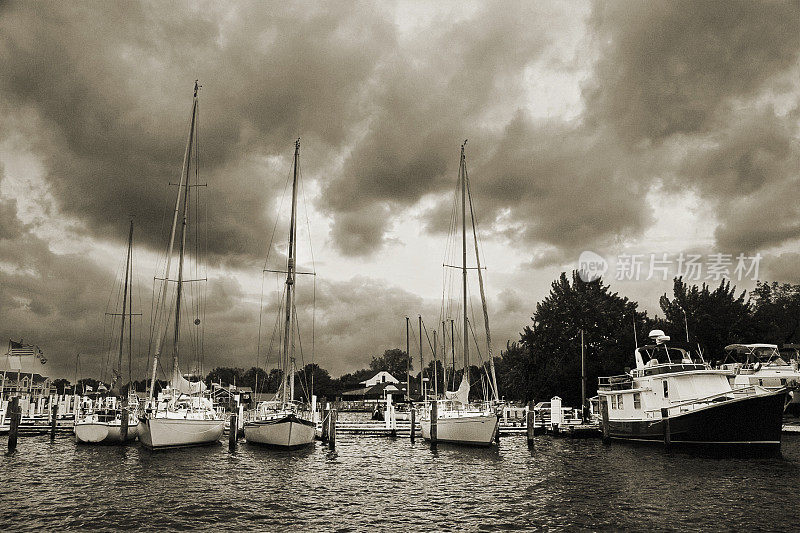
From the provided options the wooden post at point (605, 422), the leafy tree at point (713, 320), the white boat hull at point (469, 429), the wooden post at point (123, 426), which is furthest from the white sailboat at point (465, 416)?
the leafy tree at point (713, 320)

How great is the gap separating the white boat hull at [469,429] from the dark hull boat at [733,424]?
39.1 feet

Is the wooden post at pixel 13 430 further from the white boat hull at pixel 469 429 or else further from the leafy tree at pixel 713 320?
the leafy tree at pixel 713 320

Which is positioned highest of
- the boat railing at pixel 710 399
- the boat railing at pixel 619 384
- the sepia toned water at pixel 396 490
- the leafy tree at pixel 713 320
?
the leafy tree at pixel 713 320

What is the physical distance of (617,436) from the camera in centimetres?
4594

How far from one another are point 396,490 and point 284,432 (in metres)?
15.0

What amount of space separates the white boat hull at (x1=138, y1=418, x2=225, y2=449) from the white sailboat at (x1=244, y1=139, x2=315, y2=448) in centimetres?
280

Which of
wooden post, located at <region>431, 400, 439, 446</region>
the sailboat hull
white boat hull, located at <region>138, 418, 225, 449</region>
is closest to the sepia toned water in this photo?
the sailboat hull

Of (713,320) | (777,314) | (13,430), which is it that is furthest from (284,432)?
(777,314)

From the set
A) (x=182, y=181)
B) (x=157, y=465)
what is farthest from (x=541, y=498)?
(x=182, y=181)

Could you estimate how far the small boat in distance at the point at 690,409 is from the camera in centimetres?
3597

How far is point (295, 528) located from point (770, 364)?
5628 cm

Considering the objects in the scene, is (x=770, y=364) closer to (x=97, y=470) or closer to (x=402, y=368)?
(x=97, y=470)

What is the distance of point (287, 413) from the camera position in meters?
40.4

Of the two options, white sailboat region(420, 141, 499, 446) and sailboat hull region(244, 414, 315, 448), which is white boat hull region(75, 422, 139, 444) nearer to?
sailboat hull region(244, 414, 315, 448)
